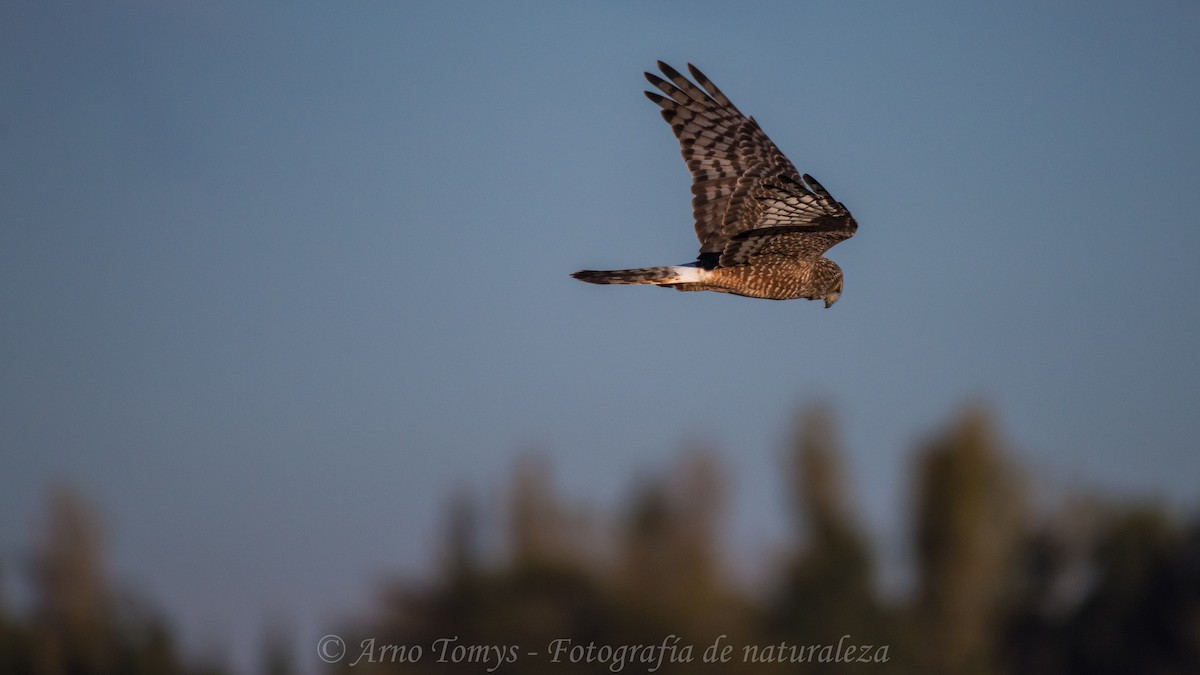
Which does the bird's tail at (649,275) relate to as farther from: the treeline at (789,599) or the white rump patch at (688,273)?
the treeline at (789,599)

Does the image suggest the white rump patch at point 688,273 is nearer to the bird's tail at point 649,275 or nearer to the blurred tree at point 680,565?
the bird's tail at point 649,275

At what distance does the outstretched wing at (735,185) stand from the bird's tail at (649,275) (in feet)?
0.84

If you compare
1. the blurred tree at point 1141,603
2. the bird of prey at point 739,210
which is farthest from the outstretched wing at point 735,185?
the blurred tree at point 1141,603

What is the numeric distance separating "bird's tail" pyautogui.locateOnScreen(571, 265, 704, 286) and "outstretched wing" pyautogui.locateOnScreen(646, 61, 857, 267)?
0.84ft

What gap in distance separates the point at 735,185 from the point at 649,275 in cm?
104

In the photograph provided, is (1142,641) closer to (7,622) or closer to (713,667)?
(713,667)

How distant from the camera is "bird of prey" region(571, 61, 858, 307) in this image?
34.2ft

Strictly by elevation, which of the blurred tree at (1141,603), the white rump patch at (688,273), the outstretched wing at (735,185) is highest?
the outstretched wing at (735,185)

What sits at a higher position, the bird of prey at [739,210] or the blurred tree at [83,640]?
the bird of prey at [739,210]

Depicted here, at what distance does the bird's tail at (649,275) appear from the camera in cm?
1004

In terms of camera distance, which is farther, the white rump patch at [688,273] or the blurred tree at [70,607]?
the blurred tree at [70,607]

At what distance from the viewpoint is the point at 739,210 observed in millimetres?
10641

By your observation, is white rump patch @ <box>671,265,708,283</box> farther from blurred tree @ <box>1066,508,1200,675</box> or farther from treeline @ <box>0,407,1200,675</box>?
blurred tree @ <box>1066,508,1200,675</box>

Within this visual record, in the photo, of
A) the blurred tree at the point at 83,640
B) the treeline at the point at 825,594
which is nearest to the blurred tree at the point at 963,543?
the treeline at the point at 825,594
